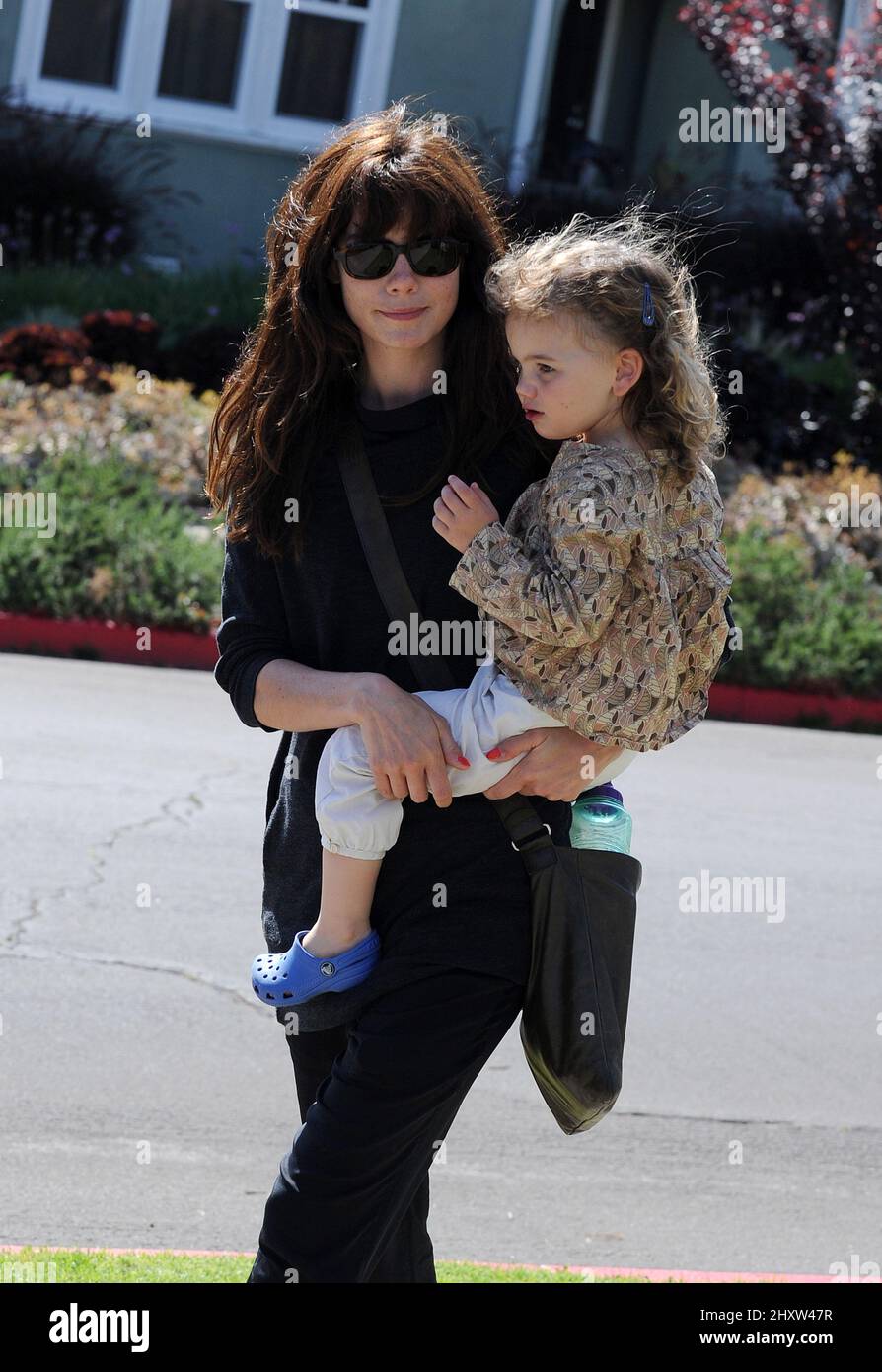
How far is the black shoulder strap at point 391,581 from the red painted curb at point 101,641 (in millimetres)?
7719

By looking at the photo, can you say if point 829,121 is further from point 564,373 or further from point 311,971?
point 311,971

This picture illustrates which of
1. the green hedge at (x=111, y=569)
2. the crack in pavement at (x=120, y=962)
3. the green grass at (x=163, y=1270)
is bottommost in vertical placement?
the crack in pavement at (x=120, y=962)

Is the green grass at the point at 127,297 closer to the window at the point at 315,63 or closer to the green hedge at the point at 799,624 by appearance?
the window at the point at 315,63

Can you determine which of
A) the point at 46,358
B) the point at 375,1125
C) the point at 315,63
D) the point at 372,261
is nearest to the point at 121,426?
the point at 46,358

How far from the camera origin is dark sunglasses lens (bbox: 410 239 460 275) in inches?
99.6

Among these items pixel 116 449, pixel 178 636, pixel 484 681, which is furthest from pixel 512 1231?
pixel 116 449

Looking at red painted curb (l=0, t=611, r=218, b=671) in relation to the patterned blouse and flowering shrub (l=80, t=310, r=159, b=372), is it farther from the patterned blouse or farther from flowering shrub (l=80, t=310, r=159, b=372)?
the patterned blouse

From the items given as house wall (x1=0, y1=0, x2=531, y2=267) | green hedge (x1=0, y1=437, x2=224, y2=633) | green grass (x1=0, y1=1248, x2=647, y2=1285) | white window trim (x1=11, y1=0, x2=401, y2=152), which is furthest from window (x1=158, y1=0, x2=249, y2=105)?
green grass (x1=0, y1=1248, x2=647, y2=1285)

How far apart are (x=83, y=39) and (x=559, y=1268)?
1576 cm

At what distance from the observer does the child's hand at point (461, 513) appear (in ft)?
8.05

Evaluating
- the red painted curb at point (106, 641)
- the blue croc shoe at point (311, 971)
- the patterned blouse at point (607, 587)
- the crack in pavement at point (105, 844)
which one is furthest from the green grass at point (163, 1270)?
the red painted curb at point (106, 641)
